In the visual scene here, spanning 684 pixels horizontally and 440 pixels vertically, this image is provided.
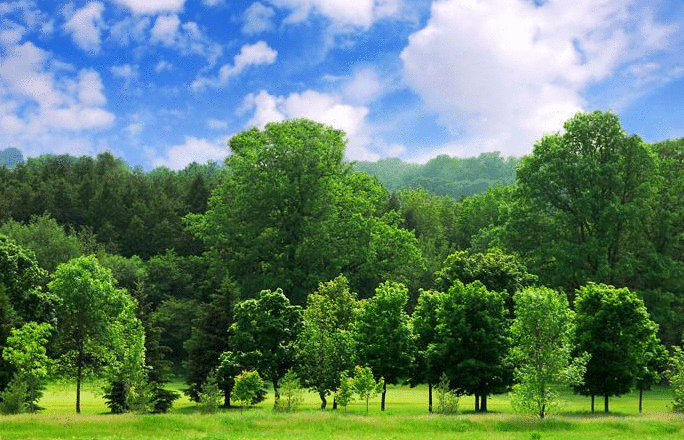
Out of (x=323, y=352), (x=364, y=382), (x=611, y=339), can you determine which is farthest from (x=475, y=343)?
(x=323, y=352)

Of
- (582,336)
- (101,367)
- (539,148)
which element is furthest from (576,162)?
(101,367)

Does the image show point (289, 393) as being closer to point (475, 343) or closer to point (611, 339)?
point (475, 343)

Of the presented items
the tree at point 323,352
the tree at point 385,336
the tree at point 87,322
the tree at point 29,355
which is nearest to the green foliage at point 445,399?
the tree at point 385,336

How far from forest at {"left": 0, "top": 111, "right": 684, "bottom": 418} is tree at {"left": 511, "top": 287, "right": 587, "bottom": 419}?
128mm

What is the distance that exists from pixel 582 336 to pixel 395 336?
1352cm

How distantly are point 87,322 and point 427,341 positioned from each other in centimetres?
2551

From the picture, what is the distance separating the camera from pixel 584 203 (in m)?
65.6

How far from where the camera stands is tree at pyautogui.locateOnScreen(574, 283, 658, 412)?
4388 cm

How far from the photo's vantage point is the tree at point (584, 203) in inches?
2530

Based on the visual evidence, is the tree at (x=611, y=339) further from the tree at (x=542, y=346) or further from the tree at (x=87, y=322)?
the tree at (x=87, y=322)

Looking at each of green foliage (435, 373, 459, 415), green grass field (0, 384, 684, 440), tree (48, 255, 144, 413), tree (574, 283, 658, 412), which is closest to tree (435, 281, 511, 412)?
green foliage (435, 373, 459, 415)

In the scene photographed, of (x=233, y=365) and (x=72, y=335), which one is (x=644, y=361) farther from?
(x=72, y=335)

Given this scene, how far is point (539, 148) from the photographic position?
70.5 meters

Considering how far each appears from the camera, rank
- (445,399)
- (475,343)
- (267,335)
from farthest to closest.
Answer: (267,335), (475,343), (445,399)
